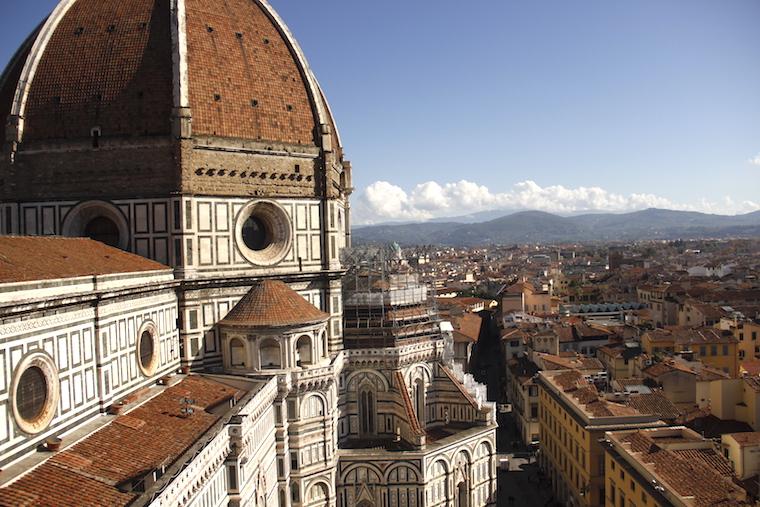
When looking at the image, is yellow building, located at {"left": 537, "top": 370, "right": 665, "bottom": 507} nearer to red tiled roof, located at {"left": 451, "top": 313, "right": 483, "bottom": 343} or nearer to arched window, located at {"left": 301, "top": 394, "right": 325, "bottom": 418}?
arched window, located at {"left": 301, "top": 394, "right": 325, "bottom": 418}

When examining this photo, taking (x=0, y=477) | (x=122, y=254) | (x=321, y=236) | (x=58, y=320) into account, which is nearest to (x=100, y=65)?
(x=122, y=254)

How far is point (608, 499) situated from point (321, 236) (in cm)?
1476

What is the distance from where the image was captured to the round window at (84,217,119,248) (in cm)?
2523

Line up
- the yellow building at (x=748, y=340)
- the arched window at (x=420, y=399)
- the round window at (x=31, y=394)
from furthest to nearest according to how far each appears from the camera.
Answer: the yellow building at (x=748, y=340) < the arched window at (x=420, y=399) < the round window at (x=31, y=394)

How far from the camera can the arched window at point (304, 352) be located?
25.1m

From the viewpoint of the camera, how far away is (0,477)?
523 inches

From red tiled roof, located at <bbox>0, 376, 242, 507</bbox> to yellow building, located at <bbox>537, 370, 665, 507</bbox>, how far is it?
15.6 meters

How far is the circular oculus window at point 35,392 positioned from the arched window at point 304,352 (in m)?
10.0

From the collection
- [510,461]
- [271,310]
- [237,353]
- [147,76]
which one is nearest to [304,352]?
[271,310]

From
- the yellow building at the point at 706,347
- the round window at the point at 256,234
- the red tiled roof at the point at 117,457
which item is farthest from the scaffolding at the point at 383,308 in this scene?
the yellow building at the point at 706,347

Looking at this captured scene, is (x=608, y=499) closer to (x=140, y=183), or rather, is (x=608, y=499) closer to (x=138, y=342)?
(x=138, y=342)

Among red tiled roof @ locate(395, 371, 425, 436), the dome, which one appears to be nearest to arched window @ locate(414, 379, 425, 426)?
red tiled roof @ locate(395, 371, 425, 436)

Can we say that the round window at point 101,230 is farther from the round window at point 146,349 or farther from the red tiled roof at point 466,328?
the red tiled roof at point 466,328

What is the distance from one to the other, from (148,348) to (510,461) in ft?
77.0
